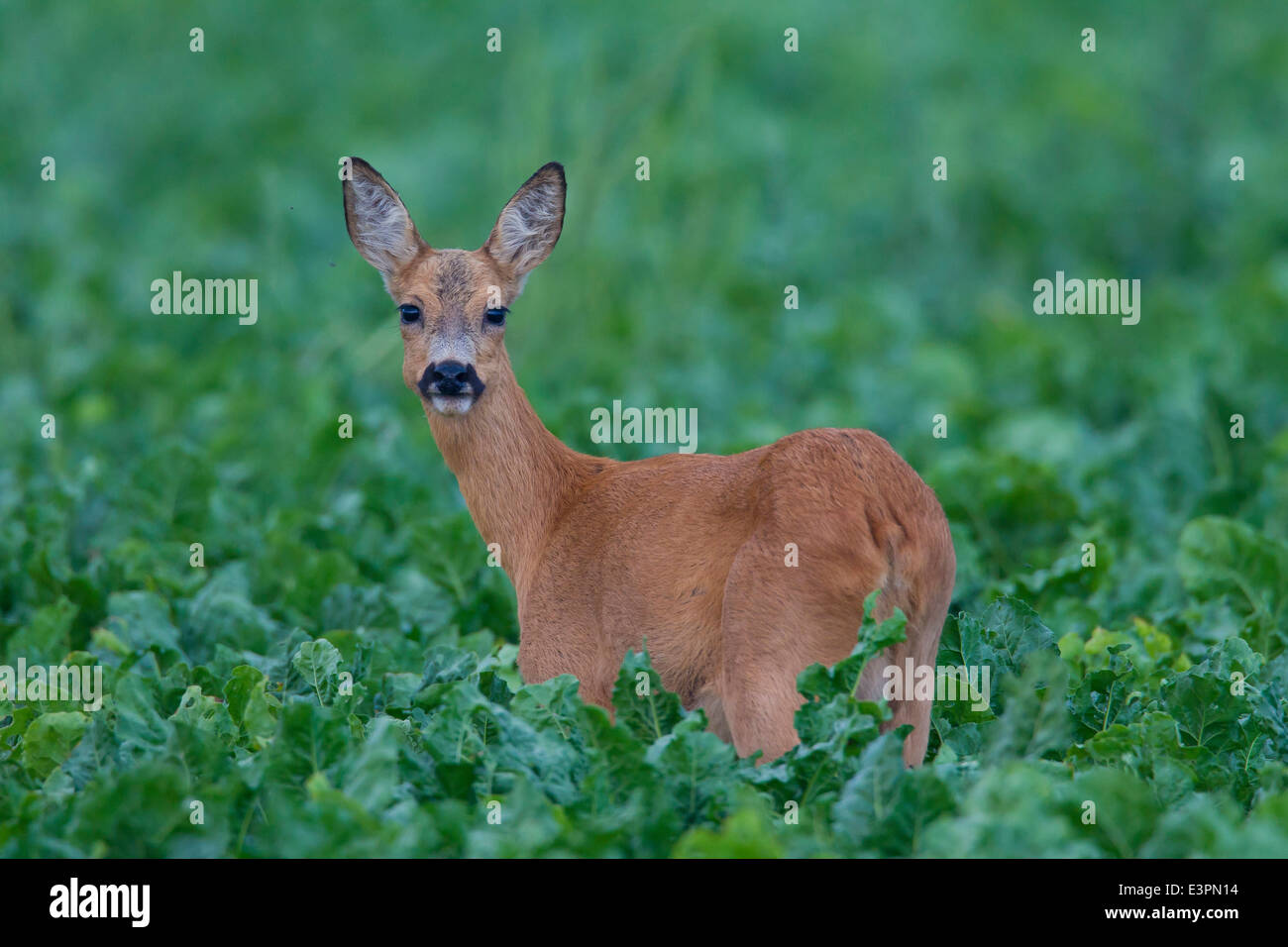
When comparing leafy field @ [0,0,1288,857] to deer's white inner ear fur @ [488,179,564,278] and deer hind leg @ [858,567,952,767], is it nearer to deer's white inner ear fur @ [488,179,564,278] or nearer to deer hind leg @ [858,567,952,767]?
deer hind leg @ [858,567,952,767]

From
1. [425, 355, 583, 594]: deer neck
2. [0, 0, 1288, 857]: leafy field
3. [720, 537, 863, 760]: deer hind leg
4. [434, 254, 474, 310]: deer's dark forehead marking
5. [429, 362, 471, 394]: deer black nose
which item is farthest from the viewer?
[425, 355, 583, 594]: deer neck

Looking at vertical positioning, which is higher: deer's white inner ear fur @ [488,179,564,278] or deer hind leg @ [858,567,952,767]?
deer's white inner ear fur @ [488,179,564,278]

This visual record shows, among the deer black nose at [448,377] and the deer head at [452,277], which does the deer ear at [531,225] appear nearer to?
the deer head at [452,277]

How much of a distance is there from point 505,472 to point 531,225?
2.71 feet

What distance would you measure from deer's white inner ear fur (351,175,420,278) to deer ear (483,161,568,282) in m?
0.26

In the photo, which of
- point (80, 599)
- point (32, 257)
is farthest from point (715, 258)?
point (80, 599)

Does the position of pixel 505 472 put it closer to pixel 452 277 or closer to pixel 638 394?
pixel 452 277

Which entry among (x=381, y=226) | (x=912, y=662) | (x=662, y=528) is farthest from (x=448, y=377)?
(x=912, y=662)

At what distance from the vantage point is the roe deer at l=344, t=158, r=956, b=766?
471 centimetres

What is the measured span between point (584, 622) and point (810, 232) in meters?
10.6

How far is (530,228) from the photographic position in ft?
19.1

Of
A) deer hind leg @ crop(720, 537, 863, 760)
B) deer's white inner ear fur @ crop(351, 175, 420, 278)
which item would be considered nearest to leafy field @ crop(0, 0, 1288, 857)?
deer hind leg @ crop(720, 537, 863, 760)

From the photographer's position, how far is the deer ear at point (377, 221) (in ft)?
18.7
